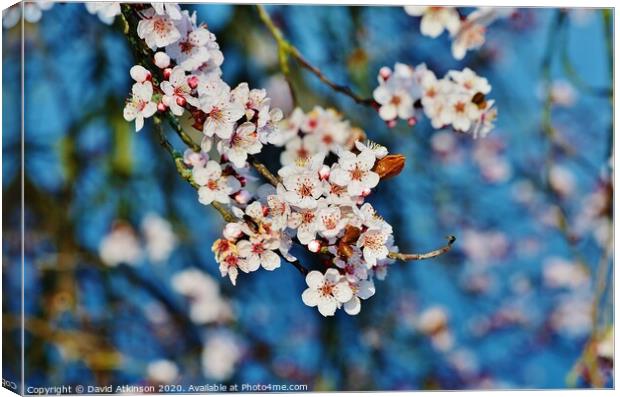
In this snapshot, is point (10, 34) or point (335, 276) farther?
point (10, 34)

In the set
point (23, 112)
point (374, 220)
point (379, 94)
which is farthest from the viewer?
point (379, 94)

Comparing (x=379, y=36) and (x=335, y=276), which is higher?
(x=379, y=36)

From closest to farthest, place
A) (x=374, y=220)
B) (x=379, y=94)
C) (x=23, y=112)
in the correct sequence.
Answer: (x=374, y=220), (x=23, y=112), (x=379, y=94)

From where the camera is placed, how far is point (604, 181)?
2826 millimetres

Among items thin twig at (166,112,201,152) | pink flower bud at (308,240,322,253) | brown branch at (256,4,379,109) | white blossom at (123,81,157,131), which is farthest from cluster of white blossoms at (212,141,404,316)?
brown branch at (256,4,379,109)

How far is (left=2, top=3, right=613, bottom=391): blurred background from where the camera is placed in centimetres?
258

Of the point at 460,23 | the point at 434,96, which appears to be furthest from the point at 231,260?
the point at 460,23

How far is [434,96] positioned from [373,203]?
1.03ft

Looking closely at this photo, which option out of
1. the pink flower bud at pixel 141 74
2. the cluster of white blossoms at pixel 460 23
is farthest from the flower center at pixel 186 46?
the cluster of white blossoms at pixel 460 23

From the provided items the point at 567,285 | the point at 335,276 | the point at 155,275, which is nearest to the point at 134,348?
the point at 155,275

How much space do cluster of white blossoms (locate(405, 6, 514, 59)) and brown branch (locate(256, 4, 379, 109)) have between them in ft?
0.83

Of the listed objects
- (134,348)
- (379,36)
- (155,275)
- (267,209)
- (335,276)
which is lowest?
(335,276)

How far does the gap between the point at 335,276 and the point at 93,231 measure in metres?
0.95

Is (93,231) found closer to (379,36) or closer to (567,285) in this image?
(379,36)
